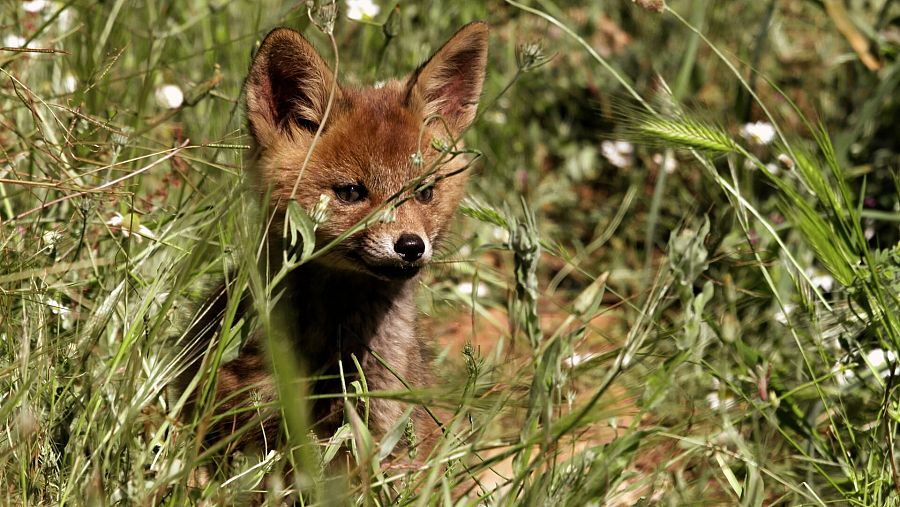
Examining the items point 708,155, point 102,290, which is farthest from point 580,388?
point 102,290

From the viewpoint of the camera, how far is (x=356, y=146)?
3.33m

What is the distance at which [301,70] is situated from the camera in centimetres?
331

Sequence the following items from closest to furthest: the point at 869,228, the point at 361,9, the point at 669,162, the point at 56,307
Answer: the point at 56,307, the point at 361,9, the point at 869,228, the point at 669,162

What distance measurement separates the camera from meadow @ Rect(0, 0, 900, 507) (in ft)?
7.37

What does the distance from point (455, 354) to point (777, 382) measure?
1650 mm

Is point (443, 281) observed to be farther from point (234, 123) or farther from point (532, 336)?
point (532, 336)

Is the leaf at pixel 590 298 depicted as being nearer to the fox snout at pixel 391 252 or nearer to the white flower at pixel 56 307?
the fox snout at pixel 391 252

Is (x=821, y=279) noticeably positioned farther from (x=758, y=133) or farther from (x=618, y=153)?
(x=618, y=153)

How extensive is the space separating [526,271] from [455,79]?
56.5 inches

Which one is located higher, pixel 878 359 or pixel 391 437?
pixel 391 437

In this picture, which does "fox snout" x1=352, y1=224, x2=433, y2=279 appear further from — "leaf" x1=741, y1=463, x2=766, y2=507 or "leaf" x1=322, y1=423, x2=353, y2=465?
"leaf" x1=741, y1=463, x2=766, y2=507

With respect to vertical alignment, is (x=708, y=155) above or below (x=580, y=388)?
above

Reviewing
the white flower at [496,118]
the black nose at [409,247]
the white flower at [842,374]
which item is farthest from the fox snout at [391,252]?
the white flower at [496,118]

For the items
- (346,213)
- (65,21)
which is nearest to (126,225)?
(346,213)
